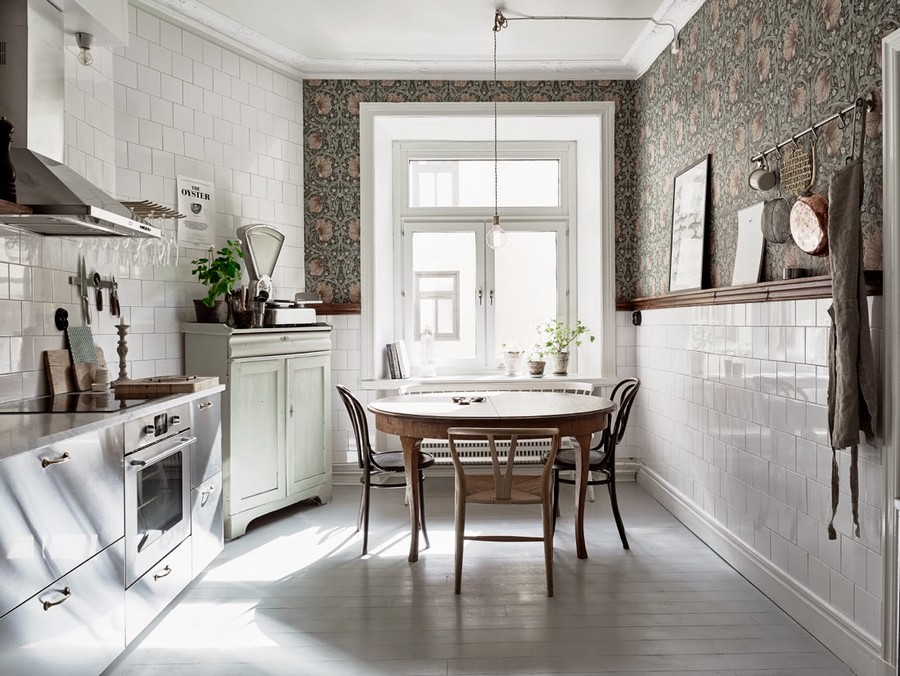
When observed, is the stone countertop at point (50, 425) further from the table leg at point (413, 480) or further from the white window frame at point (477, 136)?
the white window frame at point (477, 136)

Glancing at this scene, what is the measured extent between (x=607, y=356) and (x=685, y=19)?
2.33 metres

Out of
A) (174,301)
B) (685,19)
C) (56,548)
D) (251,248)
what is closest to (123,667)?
(56,548)

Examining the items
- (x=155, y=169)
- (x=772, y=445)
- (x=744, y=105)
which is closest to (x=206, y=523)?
(x=155, y=169)

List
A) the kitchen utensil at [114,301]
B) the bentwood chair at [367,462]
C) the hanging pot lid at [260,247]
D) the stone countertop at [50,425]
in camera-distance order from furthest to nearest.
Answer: the hanging pot lid at [260,247] → the bentwood chair at [367,462] → the kitchen utensil at [114,301] → the stone countertop at [50,425]

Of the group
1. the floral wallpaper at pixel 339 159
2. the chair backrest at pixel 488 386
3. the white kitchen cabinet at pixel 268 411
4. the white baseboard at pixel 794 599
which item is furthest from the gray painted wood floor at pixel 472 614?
the floral wallpaper at pixel 339 159

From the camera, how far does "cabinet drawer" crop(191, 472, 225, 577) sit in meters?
3.26

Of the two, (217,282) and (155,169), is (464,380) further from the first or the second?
(155,169)

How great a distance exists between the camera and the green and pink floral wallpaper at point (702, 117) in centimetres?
260

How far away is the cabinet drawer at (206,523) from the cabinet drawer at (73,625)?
2.46ft

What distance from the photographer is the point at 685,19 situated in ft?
14.2

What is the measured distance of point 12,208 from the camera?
2.39 m

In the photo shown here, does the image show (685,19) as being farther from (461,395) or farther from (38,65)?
(38,65)

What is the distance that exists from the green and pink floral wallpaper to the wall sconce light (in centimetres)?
205

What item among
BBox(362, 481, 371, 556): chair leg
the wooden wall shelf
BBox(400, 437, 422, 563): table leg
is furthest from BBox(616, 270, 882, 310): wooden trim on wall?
the wooden wall shelf
